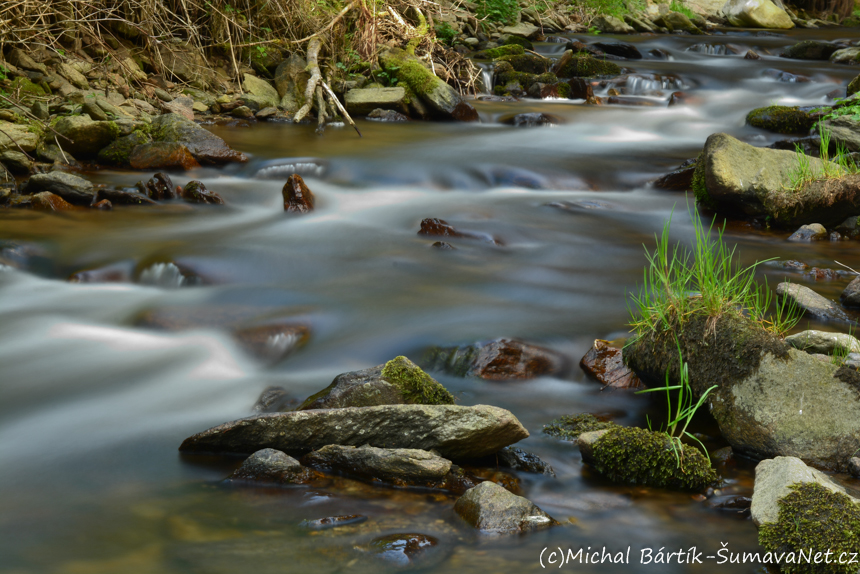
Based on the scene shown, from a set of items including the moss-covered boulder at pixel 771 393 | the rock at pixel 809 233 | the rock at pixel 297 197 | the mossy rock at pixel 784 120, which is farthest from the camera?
the mossy rock at pixel 784 120

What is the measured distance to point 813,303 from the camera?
14.3 feet

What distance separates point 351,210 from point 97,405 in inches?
154

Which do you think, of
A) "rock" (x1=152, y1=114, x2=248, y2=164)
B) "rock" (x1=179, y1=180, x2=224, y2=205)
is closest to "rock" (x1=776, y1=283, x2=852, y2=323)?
"rock" (x1=179, y1=180, x2=224, y2=205)

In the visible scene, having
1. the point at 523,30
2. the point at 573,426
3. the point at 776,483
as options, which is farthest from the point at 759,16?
the point at 776,483

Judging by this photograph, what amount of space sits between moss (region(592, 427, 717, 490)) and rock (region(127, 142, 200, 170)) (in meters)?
6.33

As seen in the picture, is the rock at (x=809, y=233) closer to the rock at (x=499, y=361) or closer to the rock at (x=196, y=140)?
the rock at (x=499, y=361)

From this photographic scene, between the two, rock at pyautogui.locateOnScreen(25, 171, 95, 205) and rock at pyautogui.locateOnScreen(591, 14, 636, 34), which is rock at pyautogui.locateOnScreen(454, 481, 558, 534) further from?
rock at pyautogui.locateOnScreen(591, 14, 636, 34)

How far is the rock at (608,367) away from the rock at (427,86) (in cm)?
736

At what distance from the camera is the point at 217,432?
2.95 meters

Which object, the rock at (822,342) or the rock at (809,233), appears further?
the rock at (809,233)

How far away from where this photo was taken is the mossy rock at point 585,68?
13.0 metres

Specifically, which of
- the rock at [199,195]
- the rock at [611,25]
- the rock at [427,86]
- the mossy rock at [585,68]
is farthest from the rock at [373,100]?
the rock at [611,25]

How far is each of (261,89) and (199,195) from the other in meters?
4.33

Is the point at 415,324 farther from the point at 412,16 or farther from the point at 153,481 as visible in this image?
the point at 412,16
